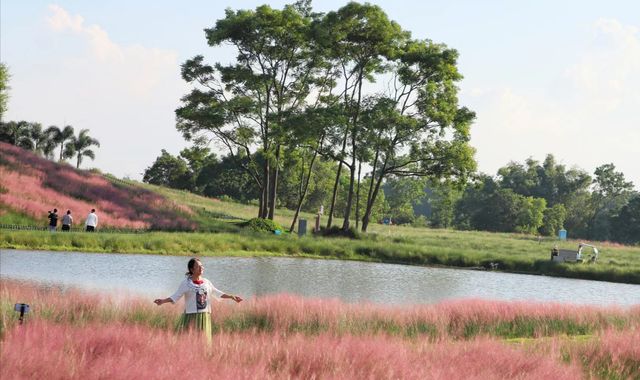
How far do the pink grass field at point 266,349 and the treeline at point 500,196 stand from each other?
83.0 m

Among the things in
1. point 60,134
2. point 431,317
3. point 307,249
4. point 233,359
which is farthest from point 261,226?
point 60,134

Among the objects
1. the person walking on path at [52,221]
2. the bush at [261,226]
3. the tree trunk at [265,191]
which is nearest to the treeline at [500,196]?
the tree trunk at [265,191]

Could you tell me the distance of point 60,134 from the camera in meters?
93.6

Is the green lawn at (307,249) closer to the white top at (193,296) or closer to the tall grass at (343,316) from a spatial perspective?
the tall grass at (343,316)

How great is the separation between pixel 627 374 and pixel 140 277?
53.0 feet

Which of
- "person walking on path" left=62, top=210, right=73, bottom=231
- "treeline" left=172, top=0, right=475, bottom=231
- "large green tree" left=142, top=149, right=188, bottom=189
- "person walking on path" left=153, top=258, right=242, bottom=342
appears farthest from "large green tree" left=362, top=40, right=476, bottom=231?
"large green tree" left=142, top=149, right=188, bottom=189

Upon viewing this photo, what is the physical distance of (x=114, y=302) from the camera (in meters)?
14.2

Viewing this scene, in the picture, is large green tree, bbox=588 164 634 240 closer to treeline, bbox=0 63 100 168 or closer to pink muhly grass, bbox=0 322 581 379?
treeline, bbox=0 63 100 168

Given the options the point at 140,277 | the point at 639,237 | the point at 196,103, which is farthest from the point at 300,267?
the point at 639,237

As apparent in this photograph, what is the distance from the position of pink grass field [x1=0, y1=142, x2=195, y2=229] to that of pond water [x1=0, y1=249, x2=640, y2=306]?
37.2 ft

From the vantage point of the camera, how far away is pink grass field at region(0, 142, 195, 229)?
133ft

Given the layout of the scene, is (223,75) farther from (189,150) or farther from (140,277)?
(140,277)

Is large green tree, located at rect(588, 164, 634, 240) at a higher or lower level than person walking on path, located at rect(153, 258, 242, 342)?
higher

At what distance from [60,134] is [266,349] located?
90.9m
